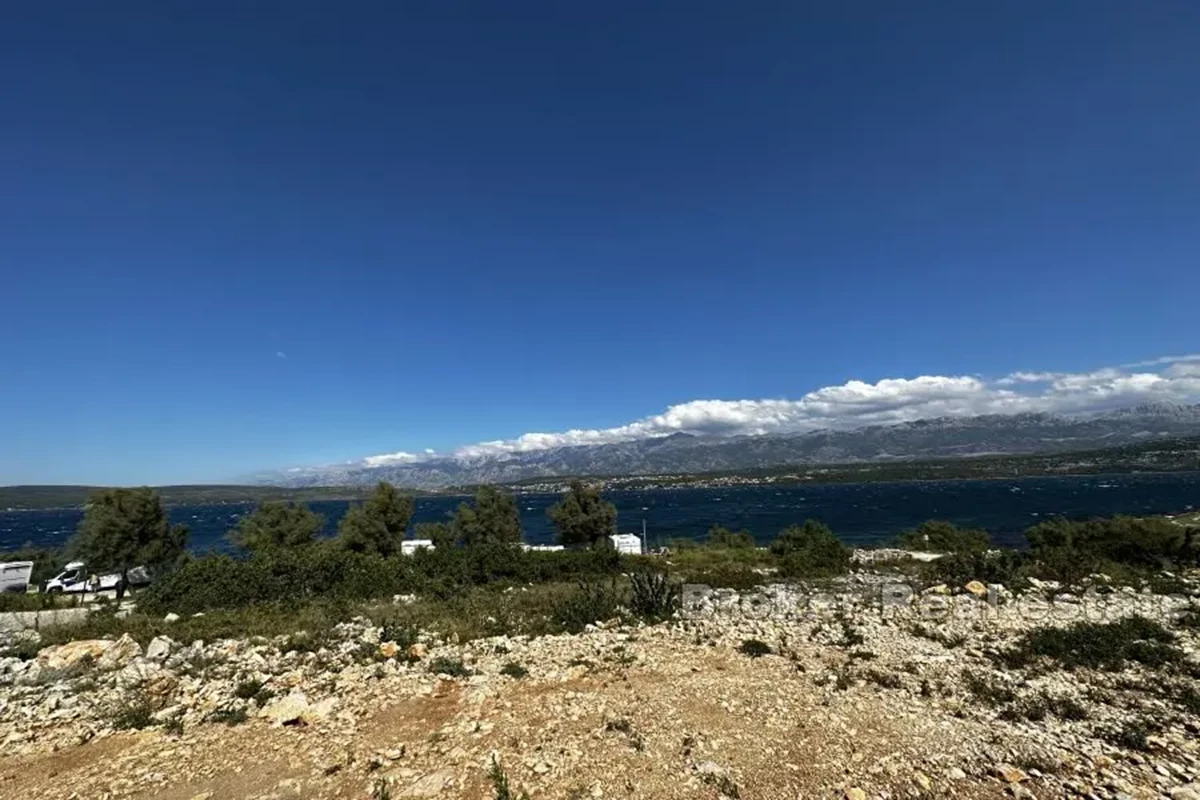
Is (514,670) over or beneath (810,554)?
over

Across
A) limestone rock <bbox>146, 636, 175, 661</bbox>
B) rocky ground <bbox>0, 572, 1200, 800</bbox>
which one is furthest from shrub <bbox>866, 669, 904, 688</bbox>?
limestone rock <bbox>146, 636, 175, 661</bbox>

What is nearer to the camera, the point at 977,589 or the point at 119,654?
the point at 119,654

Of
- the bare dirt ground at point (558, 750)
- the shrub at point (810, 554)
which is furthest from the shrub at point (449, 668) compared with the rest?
the shrub at point (810, 554)

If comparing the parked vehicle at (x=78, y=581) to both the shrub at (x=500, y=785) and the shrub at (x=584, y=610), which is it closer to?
the shrub at (x=584, y=610)

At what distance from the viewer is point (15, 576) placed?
38.2m

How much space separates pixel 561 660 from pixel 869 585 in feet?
50.0

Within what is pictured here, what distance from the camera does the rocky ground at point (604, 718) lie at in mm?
8430

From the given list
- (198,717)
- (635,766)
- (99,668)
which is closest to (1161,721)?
(635,766)

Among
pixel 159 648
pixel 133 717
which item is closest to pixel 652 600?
pixel 133 717

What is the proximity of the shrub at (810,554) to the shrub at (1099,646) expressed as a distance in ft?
42.4

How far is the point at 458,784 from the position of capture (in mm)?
8359

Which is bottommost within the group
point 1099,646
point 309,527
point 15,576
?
point 15,576

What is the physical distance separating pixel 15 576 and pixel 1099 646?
183 feet

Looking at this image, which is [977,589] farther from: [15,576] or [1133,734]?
[15,576]
